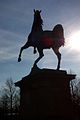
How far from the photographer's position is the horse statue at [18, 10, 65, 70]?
1419 cm

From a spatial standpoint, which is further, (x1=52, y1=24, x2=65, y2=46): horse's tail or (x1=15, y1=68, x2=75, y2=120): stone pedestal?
(x1=52, y1=24, x2=65, y2=46): horse's tail

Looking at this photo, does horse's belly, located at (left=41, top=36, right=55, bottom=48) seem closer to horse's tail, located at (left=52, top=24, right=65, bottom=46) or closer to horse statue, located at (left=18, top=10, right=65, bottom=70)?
horse statue, located at (left=18, top=10, right=65, bottom=70)

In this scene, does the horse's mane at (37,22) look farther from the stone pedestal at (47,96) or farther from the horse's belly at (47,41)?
the stone pedestal at (47,96)

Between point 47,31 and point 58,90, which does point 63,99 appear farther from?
point 47,31

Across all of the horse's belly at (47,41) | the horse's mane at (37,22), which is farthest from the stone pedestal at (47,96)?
the horse's mane at (37,22)

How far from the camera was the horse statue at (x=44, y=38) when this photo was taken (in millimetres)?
14188

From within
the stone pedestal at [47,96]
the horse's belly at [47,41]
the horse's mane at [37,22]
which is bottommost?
the stone pedestal at [47,96]

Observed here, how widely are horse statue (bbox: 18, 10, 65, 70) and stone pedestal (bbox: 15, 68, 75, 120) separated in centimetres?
101

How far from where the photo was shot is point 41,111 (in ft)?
41.4

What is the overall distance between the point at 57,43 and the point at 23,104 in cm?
333

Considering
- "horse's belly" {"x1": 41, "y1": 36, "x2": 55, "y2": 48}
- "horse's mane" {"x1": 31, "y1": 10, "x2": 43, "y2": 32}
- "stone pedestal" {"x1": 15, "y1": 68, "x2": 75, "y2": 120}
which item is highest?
"horse's mane" {"x1": 31, "y1": 10, "x2": 43, "y2": 32}

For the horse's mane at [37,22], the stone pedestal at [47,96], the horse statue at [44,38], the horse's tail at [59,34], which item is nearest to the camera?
the stone pedestal at [47,96]

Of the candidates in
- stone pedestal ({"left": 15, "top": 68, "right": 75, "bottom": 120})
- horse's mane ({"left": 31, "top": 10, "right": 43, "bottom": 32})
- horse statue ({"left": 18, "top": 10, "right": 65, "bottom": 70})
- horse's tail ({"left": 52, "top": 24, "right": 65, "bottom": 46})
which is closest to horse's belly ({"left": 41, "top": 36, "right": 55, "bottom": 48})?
horse statue ({"left": 18, "top": 10, "right": 65, "bottom": 70})

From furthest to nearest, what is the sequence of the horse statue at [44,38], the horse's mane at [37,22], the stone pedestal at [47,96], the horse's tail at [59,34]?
1. the horse's mane at [37,22]
2. the horse statue at [44,38]
3. the horse's tail at [59,34]
4. the stone pedestal at [47,96]
